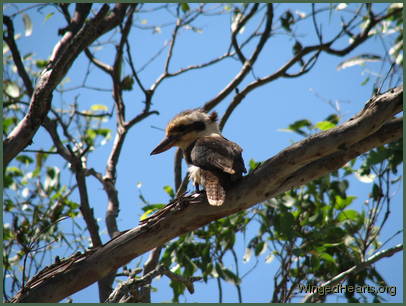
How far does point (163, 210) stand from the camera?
3.02 m

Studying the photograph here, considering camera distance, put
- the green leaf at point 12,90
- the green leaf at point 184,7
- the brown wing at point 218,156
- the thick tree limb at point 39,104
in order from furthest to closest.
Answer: the green leaf at point 184,7 < the green leaf at point 12,90 < the thick tree limb at point 39,104 < the brown wing at point 218,156

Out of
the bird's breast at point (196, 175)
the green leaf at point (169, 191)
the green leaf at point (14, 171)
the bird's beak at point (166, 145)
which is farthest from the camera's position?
the green leaf at point (14, 171)

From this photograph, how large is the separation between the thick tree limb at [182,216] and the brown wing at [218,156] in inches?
8.6

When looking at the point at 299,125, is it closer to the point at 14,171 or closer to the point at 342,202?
the point at 342,202

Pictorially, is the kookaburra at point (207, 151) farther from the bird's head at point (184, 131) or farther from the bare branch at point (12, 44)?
the bare branch at point (12, 44)

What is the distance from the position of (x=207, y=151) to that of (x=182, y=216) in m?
0.71

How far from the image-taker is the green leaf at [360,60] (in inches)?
206

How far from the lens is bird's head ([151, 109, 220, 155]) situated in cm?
426

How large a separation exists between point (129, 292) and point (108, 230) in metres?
1.72

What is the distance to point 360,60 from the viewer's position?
5.26 meters

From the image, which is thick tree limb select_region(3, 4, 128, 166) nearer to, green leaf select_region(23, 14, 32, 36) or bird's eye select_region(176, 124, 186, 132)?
bird's eye select_region(176, 124, 186, 132)

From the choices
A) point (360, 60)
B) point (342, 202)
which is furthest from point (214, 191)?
point (360, 60)

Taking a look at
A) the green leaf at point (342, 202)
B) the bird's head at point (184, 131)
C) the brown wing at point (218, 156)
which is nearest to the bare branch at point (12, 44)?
the bird's head at point (184, 131)

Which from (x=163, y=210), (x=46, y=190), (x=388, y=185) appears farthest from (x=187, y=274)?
(x=46, y=190)
